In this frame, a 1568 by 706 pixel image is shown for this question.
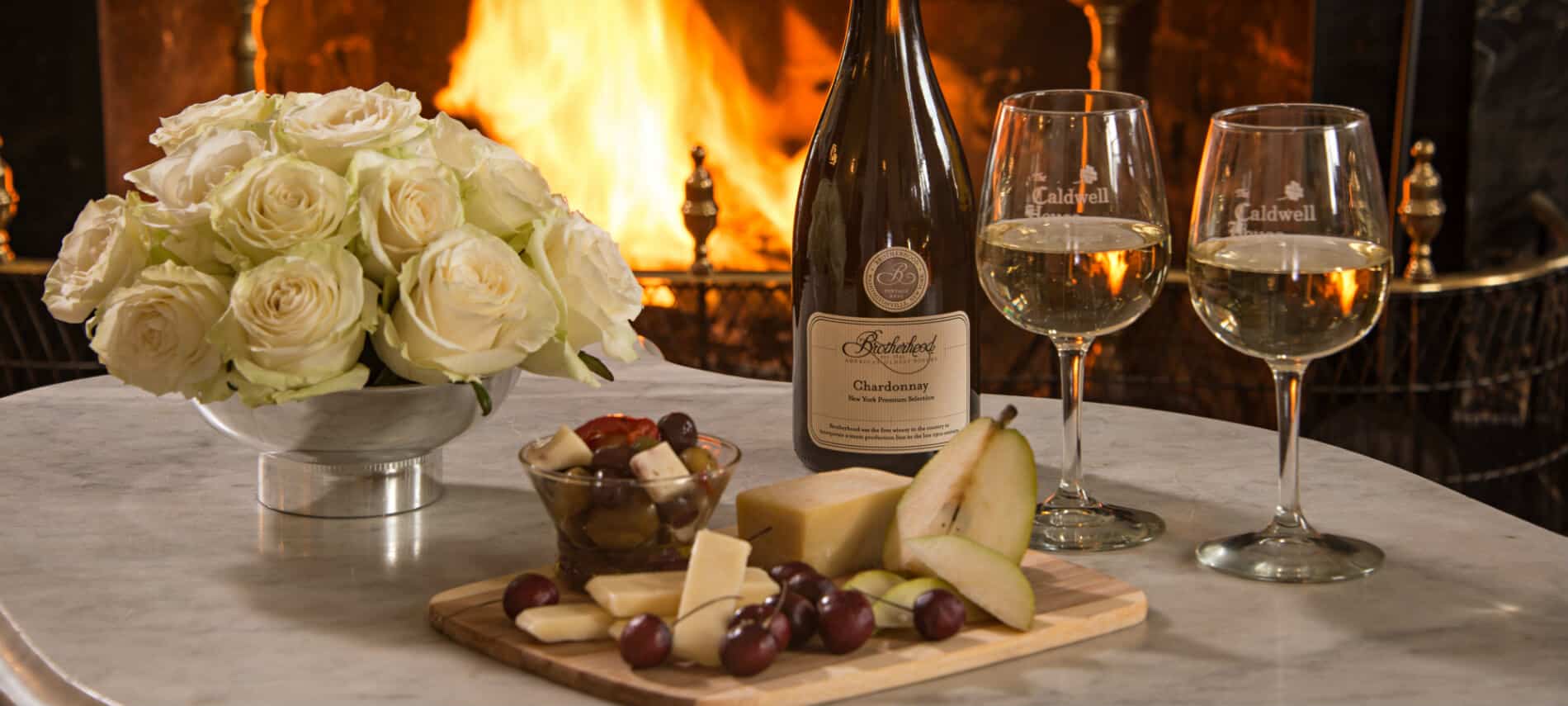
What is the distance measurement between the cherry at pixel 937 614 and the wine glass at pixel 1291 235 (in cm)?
21

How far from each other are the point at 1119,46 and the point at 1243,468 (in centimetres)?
160

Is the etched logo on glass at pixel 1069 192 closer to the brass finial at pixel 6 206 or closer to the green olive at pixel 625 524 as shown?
the green olive at pixel 625 524

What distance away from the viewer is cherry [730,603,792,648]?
2.56 feet

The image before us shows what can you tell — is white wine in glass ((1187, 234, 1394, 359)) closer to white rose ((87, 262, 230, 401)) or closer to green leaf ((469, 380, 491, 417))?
green leaf ((469, 380, 491, 417))

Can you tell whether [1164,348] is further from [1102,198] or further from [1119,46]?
[1102,198]

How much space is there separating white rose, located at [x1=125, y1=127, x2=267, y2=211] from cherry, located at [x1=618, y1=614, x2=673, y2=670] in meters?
0.39

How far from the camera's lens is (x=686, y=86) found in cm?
278

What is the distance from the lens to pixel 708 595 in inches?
31.2

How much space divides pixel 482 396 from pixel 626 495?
0.60 ft

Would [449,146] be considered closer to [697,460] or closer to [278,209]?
[278,209]

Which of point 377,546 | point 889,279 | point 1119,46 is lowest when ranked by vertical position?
point 377,546

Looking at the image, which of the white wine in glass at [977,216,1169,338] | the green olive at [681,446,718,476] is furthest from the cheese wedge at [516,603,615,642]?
the white wine in glass at [977,216,1169,338]

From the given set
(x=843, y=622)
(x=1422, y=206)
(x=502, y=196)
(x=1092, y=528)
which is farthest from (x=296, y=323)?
(x=1422, y=206)

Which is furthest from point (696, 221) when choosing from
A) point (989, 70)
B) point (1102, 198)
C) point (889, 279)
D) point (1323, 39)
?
point (1102, 198)
